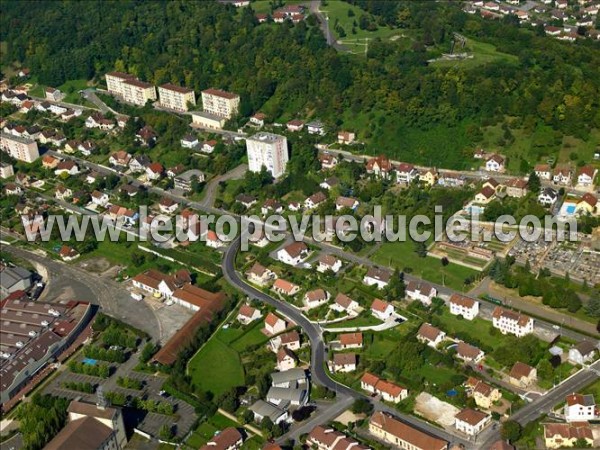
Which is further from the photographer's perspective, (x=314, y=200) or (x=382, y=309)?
(x=314, y=200)

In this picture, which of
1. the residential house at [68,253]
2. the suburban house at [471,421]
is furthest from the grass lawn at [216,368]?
the residential house at [68,253]

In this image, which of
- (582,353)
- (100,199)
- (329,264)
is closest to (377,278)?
(329,264)

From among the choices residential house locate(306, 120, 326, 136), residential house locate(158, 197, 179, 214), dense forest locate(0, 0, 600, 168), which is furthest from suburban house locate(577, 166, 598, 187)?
residential house locate(158, 197, 179, 214)

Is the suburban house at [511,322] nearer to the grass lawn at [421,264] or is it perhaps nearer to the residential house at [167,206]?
the grass lawn at [421,264]

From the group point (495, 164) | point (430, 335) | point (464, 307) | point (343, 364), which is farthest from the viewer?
point (495, 164)

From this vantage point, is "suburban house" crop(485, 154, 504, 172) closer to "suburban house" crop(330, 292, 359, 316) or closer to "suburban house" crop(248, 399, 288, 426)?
"suburban house" crop(330, 292, 359, 316)

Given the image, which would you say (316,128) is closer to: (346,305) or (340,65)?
(340,65)
